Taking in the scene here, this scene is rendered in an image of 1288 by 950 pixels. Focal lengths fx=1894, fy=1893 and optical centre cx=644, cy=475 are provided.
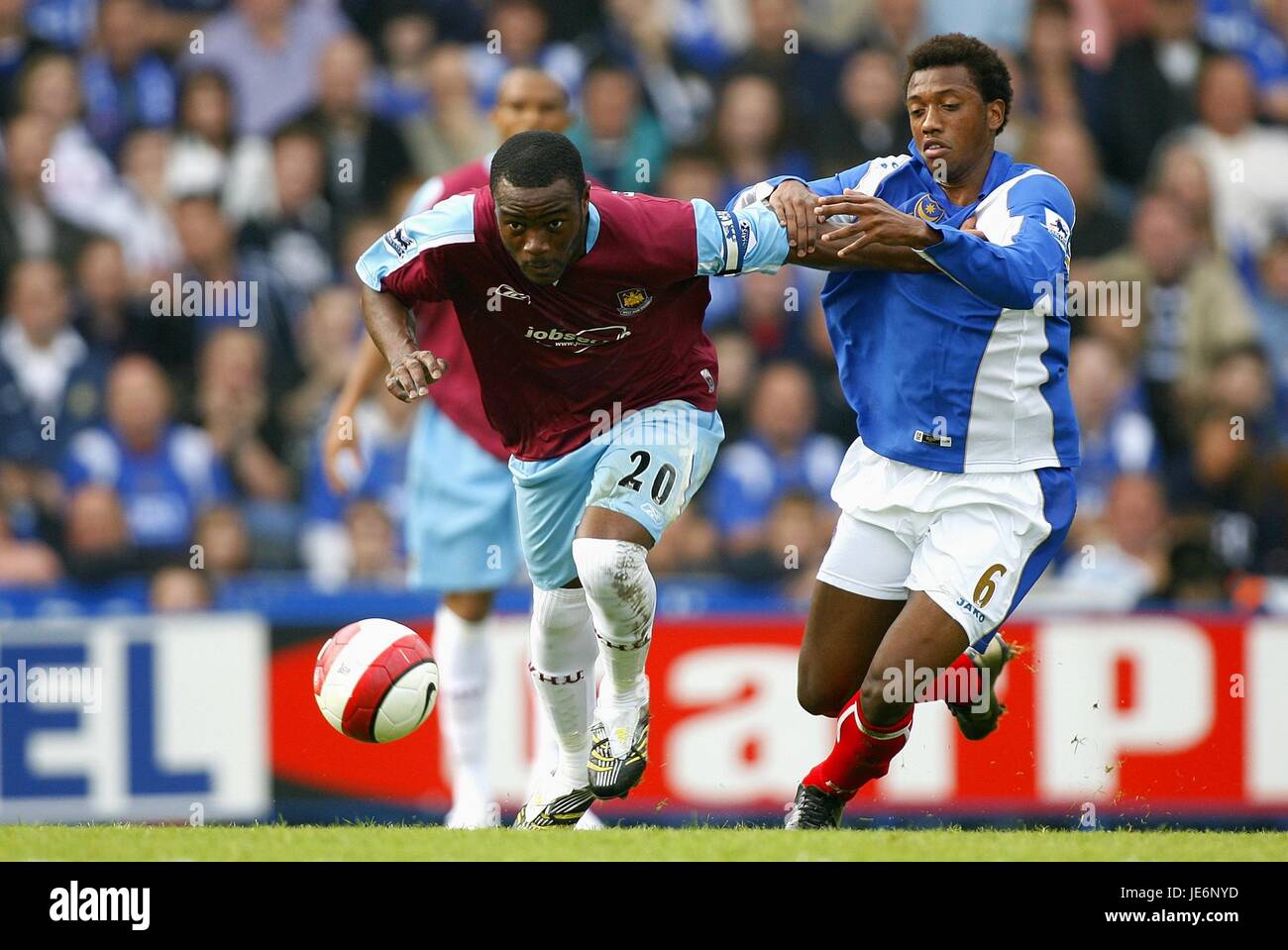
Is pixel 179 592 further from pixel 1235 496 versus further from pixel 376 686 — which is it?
pixel 1235 496

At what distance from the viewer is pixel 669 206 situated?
6.42 meters

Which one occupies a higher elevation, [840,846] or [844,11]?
[844,11]

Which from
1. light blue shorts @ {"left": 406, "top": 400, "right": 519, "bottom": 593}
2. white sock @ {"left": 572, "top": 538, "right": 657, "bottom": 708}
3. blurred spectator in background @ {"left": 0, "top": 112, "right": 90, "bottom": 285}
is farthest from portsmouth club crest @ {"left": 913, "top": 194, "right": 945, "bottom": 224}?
blurred spectator in background @ {"left": 0, "top": 112, "right": 90, "bottom": 285}

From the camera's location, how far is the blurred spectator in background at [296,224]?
11.8 meters

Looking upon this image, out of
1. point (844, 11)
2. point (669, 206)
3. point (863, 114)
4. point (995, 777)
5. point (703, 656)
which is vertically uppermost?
point (844, 11)

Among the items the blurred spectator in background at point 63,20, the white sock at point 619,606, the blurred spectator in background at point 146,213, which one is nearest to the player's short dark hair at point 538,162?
the white sock at point 619,606

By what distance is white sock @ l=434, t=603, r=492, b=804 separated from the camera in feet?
27.5

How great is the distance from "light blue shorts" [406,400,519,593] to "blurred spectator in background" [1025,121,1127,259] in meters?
4.81

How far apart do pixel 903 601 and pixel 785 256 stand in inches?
53.4

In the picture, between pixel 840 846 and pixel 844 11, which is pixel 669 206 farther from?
pixel 844 11

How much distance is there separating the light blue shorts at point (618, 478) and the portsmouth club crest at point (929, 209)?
103 centimetres

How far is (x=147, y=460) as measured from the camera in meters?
11.1

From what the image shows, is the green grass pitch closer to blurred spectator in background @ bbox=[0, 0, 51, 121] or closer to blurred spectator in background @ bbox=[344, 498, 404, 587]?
blurred spectator in background @ bbox=[344, 498, 404, 587]

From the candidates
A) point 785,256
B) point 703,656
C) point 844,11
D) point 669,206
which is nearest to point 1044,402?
point 785,256
